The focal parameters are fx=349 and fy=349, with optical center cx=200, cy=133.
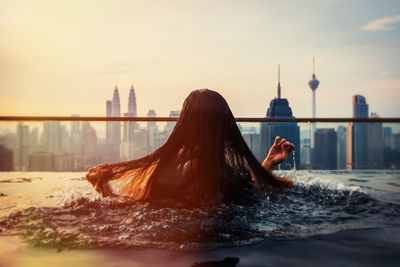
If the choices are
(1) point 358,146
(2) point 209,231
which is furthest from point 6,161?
(1) point 358,146

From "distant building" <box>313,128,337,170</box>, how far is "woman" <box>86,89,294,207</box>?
96.5 inches

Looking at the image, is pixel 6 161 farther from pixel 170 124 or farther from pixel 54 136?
pixel 170 124

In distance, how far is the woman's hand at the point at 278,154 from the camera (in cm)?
254

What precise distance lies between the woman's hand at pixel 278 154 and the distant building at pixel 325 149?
6.13 feet

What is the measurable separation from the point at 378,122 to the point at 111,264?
4.24m

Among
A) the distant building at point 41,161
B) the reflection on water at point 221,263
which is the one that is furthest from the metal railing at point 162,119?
the reflection on water at point 221,263

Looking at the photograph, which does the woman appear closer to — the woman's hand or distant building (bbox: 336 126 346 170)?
the woman's hand

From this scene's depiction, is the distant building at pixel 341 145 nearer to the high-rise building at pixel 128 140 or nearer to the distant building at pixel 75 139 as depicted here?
the high-rise building at pixel 128 140

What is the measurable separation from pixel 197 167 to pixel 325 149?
11.5 feet

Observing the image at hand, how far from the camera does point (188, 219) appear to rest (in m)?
1.83

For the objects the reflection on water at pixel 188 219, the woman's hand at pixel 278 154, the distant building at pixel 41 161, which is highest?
Result: the woman's hand at pixel 278 154

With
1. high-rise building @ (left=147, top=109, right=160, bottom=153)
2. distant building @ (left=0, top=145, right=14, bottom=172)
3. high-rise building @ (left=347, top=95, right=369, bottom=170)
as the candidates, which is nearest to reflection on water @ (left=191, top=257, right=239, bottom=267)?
high-rise building @ (left=147, top=109, right=160, bottom=153)

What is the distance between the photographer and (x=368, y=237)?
5.47 ft

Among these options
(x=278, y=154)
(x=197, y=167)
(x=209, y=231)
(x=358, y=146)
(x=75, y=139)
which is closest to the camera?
(x=209, y=231)
